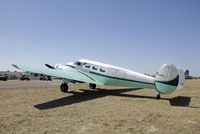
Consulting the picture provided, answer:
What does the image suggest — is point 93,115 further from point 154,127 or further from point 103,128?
point 154,127

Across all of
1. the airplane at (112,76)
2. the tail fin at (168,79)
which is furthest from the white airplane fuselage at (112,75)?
the tail fin at (168,79)

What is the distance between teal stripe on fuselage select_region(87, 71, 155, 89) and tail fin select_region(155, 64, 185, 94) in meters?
1.10

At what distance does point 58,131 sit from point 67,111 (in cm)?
455

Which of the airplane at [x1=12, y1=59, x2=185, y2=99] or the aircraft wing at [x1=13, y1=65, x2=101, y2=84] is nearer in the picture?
the airplane at [x1=12, y1=59, x2=185, y2=99]

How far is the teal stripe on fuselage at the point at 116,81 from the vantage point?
23.3 metres

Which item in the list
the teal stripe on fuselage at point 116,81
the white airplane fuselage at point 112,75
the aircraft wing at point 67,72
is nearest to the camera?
the teal stripe on fuselage at point 116,81

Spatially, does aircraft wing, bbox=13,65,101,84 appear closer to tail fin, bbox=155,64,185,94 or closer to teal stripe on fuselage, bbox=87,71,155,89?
teal stripe on fuselage, bbox=87,71,155,89

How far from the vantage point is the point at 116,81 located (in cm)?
2588

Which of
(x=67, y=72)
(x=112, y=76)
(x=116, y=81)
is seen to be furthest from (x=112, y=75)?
(x=67, y=72)

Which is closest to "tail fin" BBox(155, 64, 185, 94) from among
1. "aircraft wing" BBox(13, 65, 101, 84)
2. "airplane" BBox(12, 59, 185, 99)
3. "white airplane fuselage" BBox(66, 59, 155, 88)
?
"airplane" BBox(12, 59, 185, 99)

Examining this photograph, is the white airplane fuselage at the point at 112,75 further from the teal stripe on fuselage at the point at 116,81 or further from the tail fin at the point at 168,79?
the tail fin at the point at 168,79

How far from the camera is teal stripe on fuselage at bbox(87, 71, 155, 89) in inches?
919

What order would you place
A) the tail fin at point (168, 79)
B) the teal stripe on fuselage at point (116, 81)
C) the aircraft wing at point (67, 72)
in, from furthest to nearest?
the aircraft wing at point (67, 72) → the teal stripe on fuselage at point (116, 81) → the tail fin at point (168, 79)

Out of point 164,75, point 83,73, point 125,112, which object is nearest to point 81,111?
point 125,112
